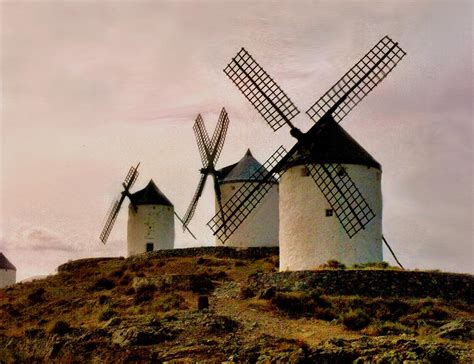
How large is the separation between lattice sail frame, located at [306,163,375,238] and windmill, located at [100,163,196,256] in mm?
19636

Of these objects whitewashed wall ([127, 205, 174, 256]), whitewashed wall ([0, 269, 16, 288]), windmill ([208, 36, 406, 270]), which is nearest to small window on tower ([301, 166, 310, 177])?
windmill ([208, 36, 406, 270])

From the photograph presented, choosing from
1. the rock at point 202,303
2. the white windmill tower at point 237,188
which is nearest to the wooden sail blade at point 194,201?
the white windmill tower at point 237,188

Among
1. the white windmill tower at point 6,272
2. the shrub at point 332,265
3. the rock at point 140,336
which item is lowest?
the rock at point 140,336

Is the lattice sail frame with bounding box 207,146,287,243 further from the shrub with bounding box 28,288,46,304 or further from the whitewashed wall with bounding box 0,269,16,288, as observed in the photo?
the whitewashed wall with bounding box 0,269,16,288

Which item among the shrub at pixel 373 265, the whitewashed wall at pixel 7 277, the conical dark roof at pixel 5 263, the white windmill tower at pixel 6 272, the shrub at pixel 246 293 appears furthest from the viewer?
the conical dark roof at pixel 5 263

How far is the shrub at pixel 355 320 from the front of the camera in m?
21.6

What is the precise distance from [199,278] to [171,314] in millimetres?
5602

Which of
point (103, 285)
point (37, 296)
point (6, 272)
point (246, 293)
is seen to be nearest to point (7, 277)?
point (6, 272)

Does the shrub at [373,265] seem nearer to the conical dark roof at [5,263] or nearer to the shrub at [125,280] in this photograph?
the shrub at [125,280]

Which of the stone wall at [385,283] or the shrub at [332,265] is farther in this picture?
the shrub at [332,265]

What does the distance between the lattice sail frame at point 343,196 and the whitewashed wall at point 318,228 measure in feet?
0.79

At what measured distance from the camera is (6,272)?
205 ft

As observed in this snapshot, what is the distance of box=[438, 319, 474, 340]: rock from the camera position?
64.4 ft

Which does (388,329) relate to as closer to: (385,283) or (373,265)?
(385,283)
